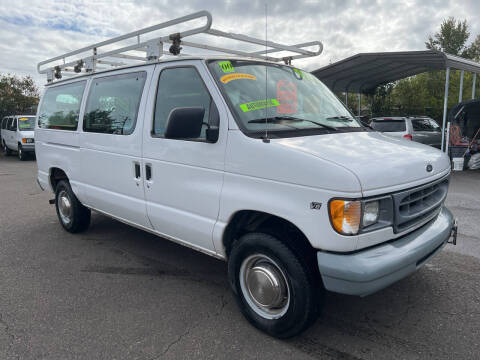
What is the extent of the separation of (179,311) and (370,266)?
170 centimetres

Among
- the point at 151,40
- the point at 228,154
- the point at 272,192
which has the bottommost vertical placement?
the point at 272,192

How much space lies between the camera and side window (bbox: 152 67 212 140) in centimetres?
321

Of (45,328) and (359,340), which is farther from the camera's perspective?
(45,328)

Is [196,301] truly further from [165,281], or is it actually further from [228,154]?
[228,154]

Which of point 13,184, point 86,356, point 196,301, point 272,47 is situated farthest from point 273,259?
point 13,184

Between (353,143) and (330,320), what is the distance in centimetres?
143

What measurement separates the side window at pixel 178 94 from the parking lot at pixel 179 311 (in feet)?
4.94

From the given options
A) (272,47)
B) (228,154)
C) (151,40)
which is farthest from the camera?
(272,47)

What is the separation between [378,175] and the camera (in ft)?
8.13

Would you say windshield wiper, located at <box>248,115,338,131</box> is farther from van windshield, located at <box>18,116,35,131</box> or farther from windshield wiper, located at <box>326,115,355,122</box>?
van windshield, located at <box>18,116,35,131</box>

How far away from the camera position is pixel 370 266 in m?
2.40

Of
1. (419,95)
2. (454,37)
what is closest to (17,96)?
(419,95)

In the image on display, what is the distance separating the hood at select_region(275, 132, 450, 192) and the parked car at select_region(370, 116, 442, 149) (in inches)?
339

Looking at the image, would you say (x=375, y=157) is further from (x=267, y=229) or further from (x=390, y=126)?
(x=390, y=126)
